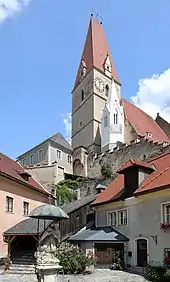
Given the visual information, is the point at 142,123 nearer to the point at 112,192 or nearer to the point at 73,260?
the point at 112,192

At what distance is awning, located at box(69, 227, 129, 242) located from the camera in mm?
25062

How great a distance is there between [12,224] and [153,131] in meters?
44.6

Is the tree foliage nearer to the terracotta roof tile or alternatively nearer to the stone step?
the terracotta roof tile

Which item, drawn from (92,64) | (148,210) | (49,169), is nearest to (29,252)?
(148,210)

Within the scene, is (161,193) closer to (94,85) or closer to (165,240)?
(165,240)

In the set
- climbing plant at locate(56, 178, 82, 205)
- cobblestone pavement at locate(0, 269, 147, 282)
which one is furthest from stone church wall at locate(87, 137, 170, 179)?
cobblestone pavement at locate(0, 269, 147, 282)

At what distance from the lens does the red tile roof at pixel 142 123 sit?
66.9 m

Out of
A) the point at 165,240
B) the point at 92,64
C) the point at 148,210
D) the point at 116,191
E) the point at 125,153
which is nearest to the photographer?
the point at 165,240

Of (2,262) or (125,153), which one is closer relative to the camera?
(2,262)

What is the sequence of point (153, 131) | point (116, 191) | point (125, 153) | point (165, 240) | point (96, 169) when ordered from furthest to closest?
1. point (153, 131)
2. point (96, 169)
3. point (125, 153)
4. point (116, 191)
5. point (165, 240)

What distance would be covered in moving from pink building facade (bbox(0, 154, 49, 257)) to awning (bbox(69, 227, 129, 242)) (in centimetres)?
513

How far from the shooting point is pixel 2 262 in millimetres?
26484

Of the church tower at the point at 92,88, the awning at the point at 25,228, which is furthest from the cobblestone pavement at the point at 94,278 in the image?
the church tower at the point at 92,88

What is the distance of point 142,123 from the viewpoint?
7000cm
